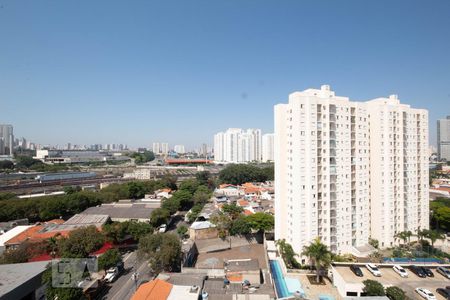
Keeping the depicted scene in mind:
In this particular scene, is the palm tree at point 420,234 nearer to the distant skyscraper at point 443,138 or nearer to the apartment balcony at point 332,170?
the apartment balcony at point 332,170

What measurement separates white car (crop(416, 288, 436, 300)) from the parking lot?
18 cm

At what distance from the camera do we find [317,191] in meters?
14.4

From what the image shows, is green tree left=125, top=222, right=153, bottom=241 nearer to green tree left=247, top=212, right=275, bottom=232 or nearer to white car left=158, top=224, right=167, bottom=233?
white car left=158, top=224, right=167, bottom=233

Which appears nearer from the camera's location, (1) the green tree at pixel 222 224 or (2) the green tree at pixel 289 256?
(2) the green tree at pixel 289 256

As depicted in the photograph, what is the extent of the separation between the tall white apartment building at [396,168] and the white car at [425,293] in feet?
20.2

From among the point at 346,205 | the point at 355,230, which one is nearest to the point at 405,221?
the point at 355,230

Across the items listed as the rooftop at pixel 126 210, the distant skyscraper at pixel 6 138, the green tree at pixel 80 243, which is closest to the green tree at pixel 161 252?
the green tree at pixel 80 243

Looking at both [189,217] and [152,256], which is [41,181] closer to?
[189,217]

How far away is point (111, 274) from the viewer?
517 inches

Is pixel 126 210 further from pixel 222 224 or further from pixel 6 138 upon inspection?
pixel 6 138

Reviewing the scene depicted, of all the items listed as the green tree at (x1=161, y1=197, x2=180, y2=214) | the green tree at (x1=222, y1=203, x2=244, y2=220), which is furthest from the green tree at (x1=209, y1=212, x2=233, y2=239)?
the green tree at (x1=161, y1=197, x2=180, y2=214)

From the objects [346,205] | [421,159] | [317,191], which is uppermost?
[421,159]

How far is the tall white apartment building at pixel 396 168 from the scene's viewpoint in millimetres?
16484

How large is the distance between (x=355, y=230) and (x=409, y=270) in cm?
357
